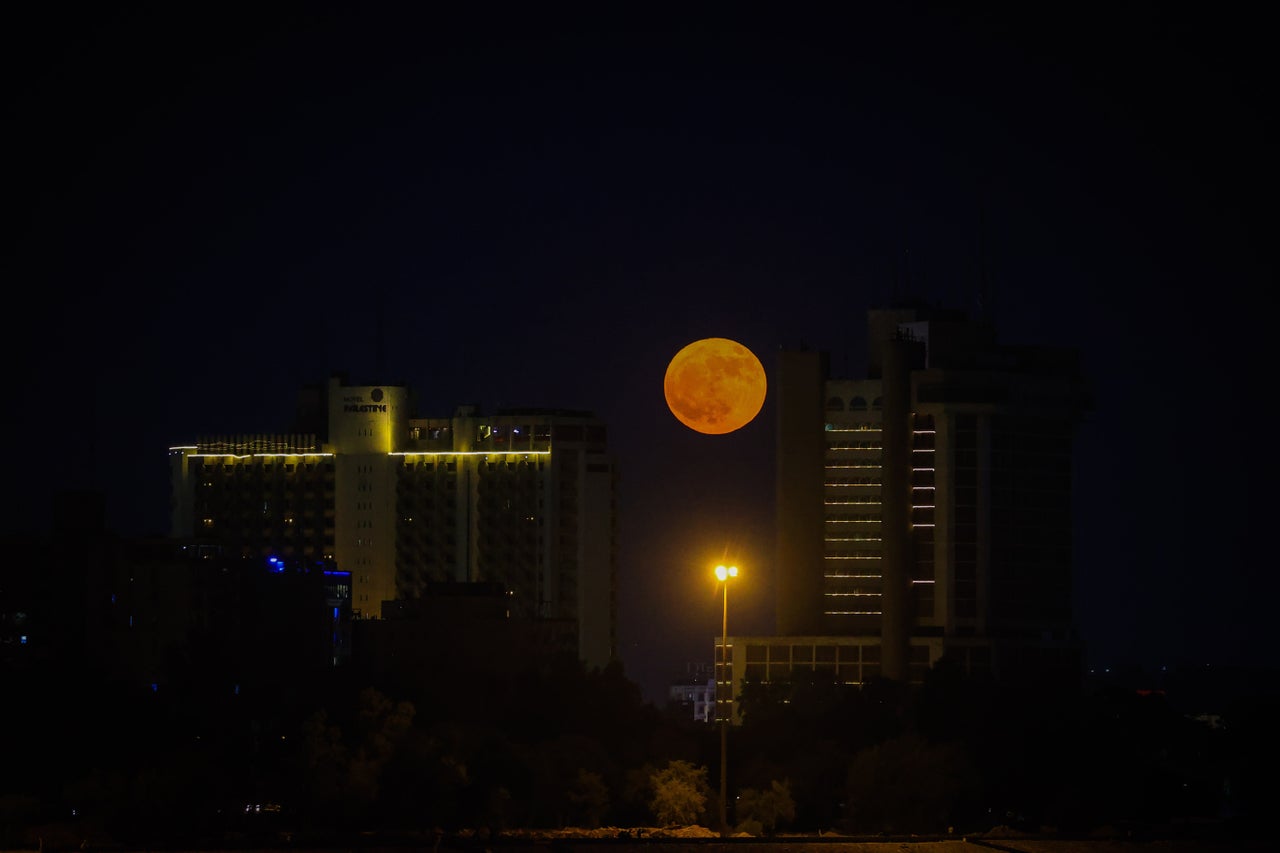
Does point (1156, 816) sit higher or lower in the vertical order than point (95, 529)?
lower

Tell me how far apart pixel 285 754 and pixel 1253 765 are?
42.5m

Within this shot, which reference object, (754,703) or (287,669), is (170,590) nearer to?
(287,669)

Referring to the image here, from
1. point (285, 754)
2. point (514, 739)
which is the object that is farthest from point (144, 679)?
point (285, 754)

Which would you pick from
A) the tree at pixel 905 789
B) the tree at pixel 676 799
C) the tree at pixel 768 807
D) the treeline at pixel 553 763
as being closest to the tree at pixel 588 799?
the treeline at pixel 553 763

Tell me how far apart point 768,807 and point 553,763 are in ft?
27.9

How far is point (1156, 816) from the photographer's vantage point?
113 m

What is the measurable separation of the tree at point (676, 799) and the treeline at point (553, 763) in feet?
0.38

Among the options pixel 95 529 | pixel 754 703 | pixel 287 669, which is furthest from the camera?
pixel 754 703

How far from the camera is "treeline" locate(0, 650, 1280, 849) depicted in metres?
99.6

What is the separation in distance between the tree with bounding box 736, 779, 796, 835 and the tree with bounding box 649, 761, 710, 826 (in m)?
1.59

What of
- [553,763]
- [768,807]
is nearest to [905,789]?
[768,807]

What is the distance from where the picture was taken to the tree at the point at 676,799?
346ft

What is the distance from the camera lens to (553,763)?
110m

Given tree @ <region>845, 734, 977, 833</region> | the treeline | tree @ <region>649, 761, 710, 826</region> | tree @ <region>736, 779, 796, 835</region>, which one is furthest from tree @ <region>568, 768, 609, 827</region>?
tree @ <region>845, 734, 977, 833</region>
